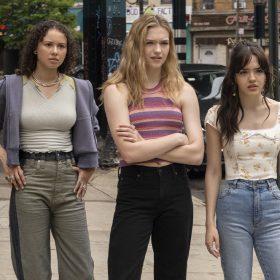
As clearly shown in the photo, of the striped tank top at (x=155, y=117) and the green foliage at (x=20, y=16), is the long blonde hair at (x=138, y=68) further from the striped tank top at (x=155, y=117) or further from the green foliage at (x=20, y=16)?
the green foliage at (x=20, y=16)

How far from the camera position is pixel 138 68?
13.0 feet

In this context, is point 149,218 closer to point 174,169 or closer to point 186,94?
point 174,169

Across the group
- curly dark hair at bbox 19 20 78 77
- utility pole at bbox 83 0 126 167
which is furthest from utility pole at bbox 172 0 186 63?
curly dark hair at bbox 19 20 78 77

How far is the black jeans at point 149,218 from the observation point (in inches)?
153

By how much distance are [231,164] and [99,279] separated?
91.7 inches

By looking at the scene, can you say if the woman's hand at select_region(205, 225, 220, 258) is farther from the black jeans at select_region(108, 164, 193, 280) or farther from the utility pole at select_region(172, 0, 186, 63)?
the utility pole at select_region(172, 0, 186, 63)

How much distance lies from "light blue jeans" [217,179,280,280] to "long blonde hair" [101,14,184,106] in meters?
0.59

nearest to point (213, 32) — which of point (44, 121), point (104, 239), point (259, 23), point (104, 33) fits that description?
point (259, 23)

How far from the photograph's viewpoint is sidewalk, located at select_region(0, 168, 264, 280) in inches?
246

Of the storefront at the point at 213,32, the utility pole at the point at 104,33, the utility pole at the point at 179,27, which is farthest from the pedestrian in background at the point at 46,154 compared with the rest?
the storefront at the point at 213,32

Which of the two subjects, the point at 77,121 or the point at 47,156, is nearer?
the point at 47,156

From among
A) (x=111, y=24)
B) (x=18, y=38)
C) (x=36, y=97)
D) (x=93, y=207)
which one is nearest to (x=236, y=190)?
(x=36, y=97)

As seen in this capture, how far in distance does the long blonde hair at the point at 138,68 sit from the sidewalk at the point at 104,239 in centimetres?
243

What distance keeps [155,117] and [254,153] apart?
1.74 feet
